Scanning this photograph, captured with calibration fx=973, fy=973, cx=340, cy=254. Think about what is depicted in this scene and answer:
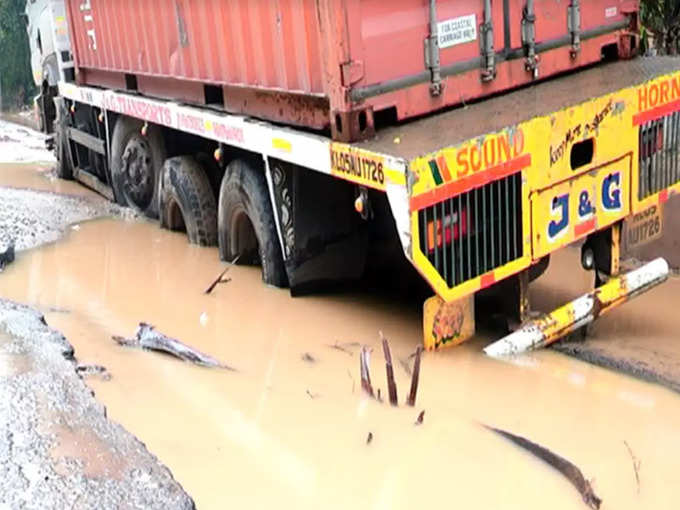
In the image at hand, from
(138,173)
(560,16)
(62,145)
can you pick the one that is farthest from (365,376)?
(62,145)

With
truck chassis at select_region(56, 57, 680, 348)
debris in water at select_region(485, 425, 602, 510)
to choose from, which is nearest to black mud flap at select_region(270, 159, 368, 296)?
truck chassis at select_region(56, 57, 680, 348)

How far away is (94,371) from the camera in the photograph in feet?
17.5

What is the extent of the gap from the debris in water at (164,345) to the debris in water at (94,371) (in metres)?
0.43

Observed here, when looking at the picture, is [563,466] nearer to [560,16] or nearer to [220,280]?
[560,16]

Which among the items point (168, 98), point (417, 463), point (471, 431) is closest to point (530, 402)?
point (471, 431)

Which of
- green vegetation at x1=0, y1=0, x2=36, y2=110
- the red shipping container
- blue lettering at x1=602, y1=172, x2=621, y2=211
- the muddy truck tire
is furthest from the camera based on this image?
green vegetation at x1=0, y1=0, x2=36, y2=110

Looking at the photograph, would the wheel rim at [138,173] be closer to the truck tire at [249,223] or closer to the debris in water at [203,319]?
the truck tire at [249,223]

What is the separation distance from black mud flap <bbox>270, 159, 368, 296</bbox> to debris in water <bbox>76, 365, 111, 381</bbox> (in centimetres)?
154

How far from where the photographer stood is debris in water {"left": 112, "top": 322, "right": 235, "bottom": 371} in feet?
18.2

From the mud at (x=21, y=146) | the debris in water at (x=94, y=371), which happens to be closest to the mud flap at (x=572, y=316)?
the debris in water at (x=94, y=371)

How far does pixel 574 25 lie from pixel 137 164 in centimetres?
451

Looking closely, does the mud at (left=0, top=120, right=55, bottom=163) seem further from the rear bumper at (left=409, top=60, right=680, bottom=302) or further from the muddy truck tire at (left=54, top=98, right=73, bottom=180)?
the rear bumper at (left=409, top=60, right=680, bottom=302)

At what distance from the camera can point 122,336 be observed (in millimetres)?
6047

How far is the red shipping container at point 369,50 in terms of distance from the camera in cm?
532
